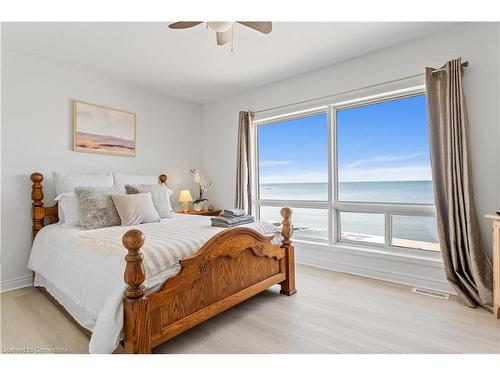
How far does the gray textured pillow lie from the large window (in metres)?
2.17

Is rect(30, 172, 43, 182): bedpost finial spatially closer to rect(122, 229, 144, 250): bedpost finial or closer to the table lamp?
the table lamp

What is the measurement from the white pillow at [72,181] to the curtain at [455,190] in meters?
3.56

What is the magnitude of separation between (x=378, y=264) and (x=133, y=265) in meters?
2.62

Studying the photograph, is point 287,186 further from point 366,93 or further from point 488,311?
point 488,311

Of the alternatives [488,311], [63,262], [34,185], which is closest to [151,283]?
[63,262]

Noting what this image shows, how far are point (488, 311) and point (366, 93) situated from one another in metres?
2.34

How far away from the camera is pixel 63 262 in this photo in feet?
6.81

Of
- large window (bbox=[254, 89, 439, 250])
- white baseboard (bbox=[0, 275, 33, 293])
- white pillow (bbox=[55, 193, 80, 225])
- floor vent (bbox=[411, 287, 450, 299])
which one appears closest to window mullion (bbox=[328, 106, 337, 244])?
large window (bbox=[254, 89, 439, 250])

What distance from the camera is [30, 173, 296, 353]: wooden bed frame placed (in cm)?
145

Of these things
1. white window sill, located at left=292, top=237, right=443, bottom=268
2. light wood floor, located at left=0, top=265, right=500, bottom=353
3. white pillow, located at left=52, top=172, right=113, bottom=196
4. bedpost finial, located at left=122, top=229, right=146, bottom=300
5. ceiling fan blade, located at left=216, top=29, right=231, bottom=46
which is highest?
ceiling fan blade, located at left=216, top=29, right=231, bottom=46

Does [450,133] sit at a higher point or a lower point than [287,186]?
higher

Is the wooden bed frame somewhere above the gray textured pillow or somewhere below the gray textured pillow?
below

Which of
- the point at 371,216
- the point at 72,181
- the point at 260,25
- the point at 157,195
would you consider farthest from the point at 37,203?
the point at 371,216
